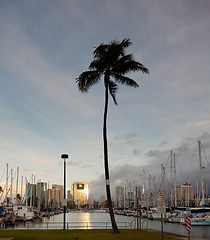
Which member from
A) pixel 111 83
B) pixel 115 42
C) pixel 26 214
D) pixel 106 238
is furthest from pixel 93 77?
pixel 26 214

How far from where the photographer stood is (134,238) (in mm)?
27312

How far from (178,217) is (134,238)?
255 feet

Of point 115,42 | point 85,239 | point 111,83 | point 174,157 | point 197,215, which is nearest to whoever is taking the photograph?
point 85,239

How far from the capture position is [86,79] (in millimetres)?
34125

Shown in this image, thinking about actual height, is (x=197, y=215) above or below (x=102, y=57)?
below

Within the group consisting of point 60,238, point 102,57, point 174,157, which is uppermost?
point 102,57

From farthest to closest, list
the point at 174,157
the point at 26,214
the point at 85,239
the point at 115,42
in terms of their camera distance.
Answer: the point at 174,157 < the point at 26,214 < the point at 115,42 < the point at 85,239

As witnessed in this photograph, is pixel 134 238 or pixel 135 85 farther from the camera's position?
pixel 135 85

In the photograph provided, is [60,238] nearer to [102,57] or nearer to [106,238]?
[106,238]

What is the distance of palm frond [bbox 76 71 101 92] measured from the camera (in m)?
33.8

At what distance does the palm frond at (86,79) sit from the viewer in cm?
3375

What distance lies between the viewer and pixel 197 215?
276ft

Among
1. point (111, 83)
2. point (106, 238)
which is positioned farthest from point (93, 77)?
point (106, 238)

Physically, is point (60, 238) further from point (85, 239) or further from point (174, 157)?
point (174, 157)
